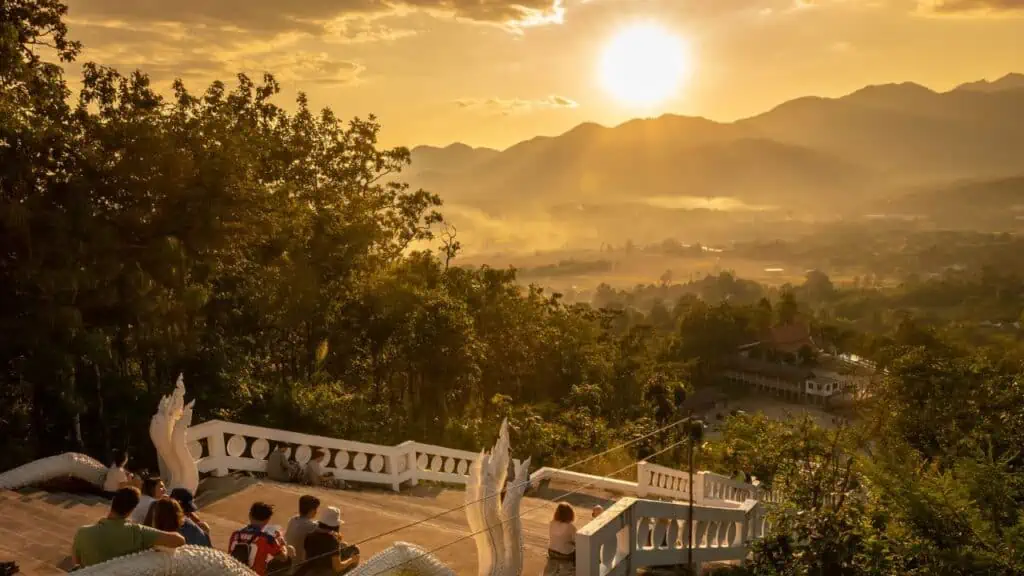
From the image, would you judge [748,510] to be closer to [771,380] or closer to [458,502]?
[458,502]

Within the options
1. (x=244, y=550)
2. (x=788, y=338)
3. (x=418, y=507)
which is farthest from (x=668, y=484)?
(x=788, y=338)

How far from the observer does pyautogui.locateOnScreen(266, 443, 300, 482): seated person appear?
11422 millimetres

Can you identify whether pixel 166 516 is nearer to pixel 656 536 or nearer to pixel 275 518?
pixel 275 518

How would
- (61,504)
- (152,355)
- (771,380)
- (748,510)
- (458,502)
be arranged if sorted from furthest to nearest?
(771,380) < (152,355) < (458,502) < (748,510) < (61,504)

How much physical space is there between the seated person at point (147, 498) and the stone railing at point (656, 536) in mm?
3892

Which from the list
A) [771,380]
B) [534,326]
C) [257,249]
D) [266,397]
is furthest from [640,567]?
[771,380]

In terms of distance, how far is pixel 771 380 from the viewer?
85.5 metres

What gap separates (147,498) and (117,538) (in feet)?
5.08

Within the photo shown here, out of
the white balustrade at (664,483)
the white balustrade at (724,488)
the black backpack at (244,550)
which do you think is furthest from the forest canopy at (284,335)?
the black backpack at (244,550)

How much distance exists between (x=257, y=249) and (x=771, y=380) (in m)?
77.4

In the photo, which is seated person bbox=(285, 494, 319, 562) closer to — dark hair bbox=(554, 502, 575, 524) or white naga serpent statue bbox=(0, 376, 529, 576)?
white naga serpent statue bbox=(0, 376, 529, 576)

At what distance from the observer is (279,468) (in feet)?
37.5

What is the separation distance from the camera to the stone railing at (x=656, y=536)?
7395 millimetres

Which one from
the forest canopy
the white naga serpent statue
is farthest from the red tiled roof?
the white naga serpent statue
